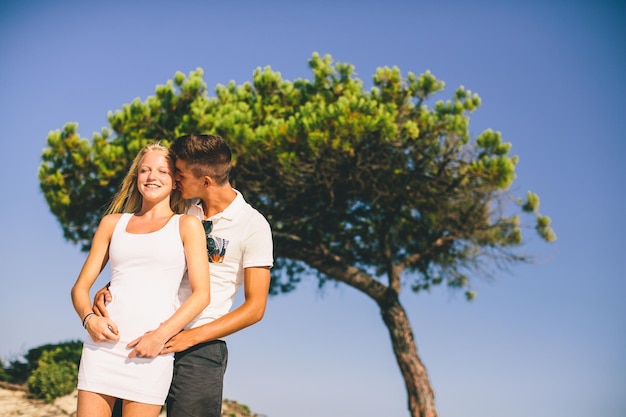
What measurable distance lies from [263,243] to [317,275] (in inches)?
423

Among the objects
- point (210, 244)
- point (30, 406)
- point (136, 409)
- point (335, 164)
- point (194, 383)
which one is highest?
point (335, 164)

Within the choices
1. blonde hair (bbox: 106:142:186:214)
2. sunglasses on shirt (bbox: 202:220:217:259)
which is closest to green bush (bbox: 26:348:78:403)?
blonde hair (bbox: 106:142:186:214)

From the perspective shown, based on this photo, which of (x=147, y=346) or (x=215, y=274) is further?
(x=215, y=274)

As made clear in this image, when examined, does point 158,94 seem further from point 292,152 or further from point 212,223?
point 212,223

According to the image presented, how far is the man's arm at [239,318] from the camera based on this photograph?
8.77 feet

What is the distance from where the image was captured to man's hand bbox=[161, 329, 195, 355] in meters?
2.63

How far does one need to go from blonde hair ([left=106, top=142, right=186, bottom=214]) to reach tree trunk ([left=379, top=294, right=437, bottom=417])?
8997 mm

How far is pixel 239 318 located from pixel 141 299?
Result: 0.44m

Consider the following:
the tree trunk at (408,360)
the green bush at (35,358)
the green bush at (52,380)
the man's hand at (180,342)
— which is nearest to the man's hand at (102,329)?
the man's hand at (180,342)

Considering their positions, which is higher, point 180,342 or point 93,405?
point 180,342

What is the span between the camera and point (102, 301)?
2.72 m

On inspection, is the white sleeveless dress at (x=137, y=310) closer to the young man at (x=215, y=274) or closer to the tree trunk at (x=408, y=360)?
the young man at (x=215, y=274)

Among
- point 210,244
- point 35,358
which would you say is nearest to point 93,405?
point 210,244

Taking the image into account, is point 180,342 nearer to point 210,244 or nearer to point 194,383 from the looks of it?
point 194,383
